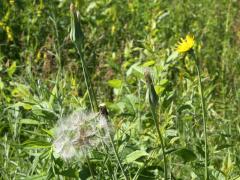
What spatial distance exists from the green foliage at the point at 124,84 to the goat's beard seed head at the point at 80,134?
5cm

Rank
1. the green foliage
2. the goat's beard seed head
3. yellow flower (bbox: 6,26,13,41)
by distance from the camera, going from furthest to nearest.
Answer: yellow flower (bbox: 6,26,13,41) < the green foliage < the goat's beard seed head

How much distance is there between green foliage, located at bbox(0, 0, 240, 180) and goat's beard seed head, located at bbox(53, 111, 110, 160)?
0.05 metres

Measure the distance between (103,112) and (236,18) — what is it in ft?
11.0

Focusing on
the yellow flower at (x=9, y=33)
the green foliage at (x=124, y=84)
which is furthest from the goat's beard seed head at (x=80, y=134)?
the yellow flower at (x=9, y=33)

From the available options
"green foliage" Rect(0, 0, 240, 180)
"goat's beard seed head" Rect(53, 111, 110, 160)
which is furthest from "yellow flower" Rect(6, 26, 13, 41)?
"goat's beard seed head" Rect(53, 111, 110, 160)

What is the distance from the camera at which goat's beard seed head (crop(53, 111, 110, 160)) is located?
4.73ft

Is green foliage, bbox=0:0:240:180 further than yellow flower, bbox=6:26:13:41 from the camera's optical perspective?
No

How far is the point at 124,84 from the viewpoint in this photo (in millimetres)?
2125

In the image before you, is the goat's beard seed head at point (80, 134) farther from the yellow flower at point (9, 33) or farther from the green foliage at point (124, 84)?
the yellow flower at point (9, 33)

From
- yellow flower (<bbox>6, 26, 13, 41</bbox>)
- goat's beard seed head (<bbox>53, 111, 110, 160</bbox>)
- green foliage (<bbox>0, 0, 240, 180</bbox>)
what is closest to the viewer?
goat's beard seed head (<bbox>53, 111, 110, 160</bbox>)

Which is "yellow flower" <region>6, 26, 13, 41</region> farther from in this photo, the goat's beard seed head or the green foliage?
the goat's beard seed head

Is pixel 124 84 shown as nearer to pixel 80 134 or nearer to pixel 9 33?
pixel 80 134

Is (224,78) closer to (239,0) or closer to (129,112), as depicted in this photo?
(239,0)

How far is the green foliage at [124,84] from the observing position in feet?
5.57
